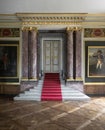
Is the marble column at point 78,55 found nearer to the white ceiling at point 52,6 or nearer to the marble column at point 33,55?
the white ceiling at point 52,6

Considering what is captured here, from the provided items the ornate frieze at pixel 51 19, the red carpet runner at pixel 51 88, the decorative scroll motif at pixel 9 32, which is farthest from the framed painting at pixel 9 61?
the red carpet runner at pixel 51 88

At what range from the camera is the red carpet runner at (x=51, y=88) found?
1074 cm

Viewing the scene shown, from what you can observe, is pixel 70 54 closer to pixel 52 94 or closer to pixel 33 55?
pixel 33 55

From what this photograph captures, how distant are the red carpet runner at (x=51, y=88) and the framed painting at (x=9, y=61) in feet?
5.94

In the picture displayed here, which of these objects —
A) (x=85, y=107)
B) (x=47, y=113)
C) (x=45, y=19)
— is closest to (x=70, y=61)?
(x=45, y=19)

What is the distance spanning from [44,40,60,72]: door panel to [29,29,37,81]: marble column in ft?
5.45

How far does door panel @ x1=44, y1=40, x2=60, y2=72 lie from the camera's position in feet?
44.0

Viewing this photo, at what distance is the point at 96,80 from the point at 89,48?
6.04 ft

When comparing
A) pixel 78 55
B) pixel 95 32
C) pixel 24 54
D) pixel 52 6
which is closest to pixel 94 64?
pixel 78 55

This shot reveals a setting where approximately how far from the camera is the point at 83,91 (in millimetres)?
11859

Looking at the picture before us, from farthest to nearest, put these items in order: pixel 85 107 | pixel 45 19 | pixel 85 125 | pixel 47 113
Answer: pixel 45 19
pixel 85 107
pixel 47 113
pixel 85 125

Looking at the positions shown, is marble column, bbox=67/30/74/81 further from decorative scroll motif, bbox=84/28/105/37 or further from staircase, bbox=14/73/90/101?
decorative scroll motif, bbox=84/28/105/37

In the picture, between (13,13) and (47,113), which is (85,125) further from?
(13,13)

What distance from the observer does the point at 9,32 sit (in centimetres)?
1221
